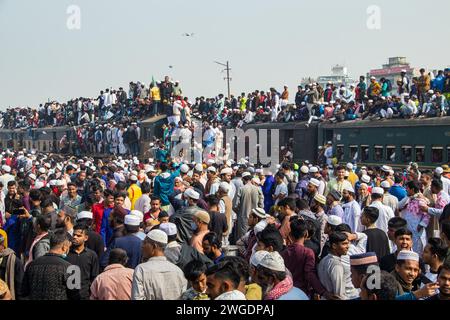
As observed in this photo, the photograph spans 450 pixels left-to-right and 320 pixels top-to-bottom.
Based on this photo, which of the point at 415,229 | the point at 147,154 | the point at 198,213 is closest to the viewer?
the point at 198,213

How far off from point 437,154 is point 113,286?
49.2 feet

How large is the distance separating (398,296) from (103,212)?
6097 mm

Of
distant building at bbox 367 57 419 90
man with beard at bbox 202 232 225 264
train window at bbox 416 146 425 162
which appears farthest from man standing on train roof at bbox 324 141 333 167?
distant building at bbox 367 57 419 90

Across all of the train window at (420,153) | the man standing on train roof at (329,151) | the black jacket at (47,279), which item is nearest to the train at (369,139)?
the train window at (420,153)

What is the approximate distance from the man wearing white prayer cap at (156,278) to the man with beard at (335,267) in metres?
1.35

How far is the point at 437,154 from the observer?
20.1 m

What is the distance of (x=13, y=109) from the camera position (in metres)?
52.9

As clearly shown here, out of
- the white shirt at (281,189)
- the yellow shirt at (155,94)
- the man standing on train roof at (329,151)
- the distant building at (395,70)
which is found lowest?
the man standing on train roof at (329,151)

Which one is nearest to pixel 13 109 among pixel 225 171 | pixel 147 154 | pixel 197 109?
pixel 197 109

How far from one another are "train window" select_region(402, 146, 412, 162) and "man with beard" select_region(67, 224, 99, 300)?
48.7 ft

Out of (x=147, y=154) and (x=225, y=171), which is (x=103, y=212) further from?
(x=147, y=154)

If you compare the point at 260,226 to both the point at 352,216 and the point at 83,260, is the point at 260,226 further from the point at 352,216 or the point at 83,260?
the point at 352,216

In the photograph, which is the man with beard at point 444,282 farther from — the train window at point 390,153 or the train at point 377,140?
the train window at point 390,153

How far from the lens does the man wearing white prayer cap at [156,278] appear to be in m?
6.38
